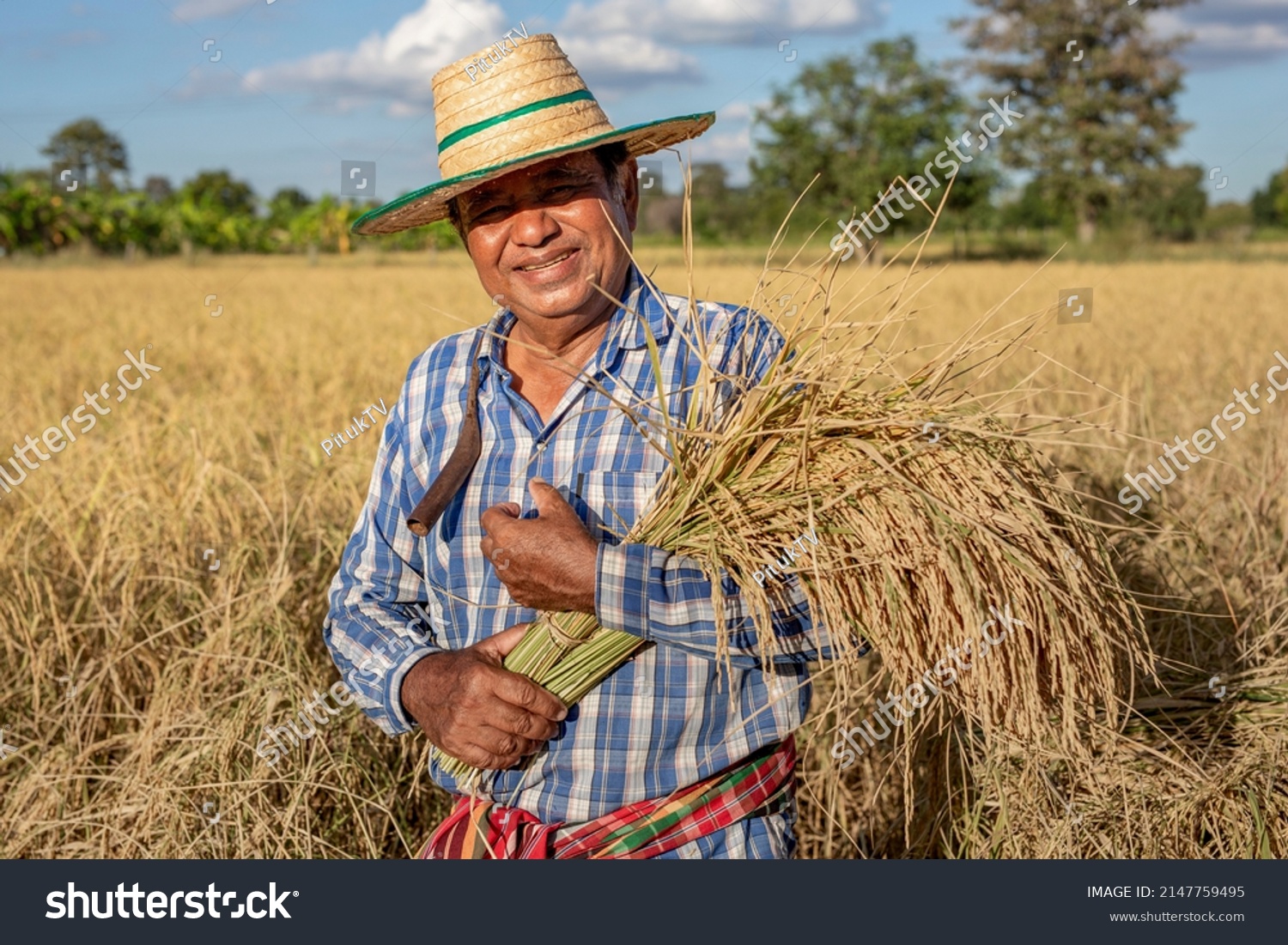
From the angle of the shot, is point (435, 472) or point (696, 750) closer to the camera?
point (696, 750)

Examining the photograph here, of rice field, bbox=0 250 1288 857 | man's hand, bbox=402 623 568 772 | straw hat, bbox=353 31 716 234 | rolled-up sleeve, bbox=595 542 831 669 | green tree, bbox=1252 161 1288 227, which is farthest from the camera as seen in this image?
green tree, bbox=1252 161 1288 227

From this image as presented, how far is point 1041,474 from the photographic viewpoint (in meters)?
1.41

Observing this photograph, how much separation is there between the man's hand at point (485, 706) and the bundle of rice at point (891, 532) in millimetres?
43

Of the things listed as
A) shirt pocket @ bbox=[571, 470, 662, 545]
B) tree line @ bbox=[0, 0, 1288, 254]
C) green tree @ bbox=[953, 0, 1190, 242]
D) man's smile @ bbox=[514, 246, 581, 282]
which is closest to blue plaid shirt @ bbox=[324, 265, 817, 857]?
shirt pocket @ bbox=[571, 470, 662, 545]

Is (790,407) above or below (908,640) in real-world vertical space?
above

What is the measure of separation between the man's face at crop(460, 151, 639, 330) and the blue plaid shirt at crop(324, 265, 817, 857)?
7 centimetres

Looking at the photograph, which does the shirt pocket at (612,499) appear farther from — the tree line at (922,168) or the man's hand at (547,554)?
the tree line at (922,168)

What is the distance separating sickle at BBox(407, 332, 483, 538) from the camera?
1.51 meters

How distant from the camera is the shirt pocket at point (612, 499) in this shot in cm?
151

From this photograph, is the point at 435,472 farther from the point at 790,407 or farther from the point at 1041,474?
the point at 1041,474

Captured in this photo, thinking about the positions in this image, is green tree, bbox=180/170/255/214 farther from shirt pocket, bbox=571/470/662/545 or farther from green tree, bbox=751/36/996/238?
shirt pocket, bbox=571/470/662/545

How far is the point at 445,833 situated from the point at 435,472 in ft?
1.72

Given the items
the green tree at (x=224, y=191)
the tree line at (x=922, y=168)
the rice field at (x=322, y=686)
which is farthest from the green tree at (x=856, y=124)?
the rice field at (x=322, y=686)
